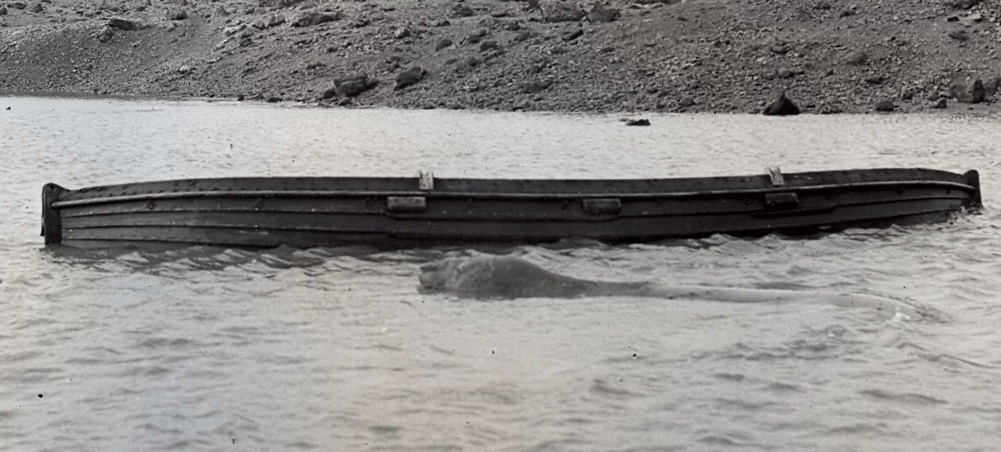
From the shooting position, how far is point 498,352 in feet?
28.9

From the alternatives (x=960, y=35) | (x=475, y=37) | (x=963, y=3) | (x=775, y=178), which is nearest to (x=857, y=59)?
(x=960, y=35)

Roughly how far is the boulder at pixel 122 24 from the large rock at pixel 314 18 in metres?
14.2

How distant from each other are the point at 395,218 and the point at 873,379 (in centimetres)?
634

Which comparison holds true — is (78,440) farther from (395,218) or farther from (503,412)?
(395,218)

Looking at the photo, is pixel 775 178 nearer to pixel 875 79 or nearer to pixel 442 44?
pixel 875 79

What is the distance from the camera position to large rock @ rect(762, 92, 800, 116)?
136 feet

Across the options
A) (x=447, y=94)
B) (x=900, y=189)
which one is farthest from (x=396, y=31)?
(x=900, y=189)

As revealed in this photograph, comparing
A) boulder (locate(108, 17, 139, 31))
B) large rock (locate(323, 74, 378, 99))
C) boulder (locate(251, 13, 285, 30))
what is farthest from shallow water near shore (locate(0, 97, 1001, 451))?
boulder (locate(108, 17, 139, 31))

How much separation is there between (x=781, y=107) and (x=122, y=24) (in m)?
50.4

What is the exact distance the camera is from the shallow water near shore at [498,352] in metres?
7.01

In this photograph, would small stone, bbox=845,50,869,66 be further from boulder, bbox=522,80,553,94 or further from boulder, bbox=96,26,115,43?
boulder, bbox=96,26,115,43

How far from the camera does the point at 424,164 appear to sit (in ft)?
86.0

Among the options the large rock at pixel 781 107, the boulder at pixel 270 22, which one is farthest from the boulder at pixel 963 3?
the boulder at pixel 270 22

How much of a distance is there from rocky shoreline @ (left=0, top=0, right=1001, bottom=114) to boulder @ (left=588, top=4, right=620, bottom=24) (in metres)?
0.07
